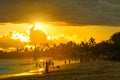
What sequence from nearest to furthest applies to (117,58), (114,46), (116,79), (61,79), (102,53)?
(116,79) → (61,79) → (117,58) → (114,46) → (102,53)

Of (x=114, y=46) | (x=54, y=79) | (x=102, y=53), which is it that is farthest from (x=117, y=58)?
(x=54, y=79)

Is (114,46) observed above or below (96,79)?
above

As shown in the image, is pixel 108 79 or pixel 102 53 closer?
pixel 108 79

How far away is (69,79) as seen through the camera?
1945 inches

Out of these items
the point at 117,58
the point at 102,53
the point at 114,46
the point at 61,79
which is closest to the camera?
the point at 61,79

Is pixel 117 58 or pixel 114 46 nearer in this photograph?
pixel 117 58

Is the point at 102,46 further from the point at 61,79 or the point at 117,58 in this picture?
the point at 61,79

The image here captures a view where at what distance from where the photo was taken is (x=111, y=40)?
183m

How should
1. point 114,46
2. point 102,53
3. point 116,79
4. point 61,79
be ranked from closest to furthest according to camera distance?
point 116,79 → point 61,79 → point 114,46 → point 102,53

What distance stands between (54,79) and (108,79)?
8.19 m

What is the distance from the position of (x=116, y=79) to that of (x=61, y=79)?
7.90 m

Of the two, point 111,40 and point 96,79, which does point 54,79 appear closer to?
point 96,79

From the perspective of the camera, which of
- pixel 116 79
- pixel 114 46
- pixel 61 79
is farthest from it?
pixel 114 46

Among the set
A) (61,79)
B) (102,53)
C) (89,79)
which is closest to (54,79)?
(61,79)
